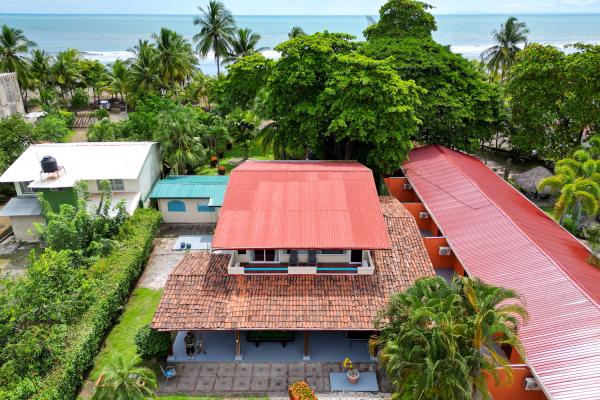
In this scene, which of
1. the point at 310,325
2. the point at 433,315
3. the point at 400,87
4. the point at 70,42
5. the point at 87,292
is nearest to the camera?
A: the point at 433,315

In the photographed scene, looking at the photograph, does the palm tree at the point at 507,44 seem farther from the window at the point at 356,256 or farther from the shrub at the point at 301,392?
the shrub at the point at 301,392

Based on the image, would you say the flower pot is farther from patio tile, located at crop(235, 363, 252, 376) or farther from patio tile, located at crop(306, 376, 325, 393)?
patio tile, located at crop(235, 363, 252, 376)

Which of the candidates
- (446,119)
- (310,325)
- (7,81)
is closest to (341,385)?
(310,325)

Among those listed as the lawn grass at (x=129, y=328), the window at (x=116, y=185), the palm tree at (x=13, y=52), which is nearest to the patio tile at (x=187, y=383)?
the lawn grass at (x=129, y=328)

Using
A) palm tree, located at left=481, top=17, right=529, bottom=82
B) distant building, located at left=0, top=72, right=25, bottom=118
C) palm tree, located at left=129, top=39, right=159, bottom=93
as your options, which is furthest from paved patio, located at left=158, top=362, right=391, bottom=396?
palm tree, located at left=481, top=17, right=529, bottom=82

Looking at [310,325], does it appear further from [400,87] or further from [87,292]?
[400,87]

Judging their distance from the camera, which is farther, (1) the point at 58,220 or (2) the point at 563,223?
(2) the point at 563,223

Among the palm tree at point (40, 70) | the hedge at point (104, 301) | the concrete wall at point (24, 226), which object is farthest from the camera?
the palm tree at point (40, 70)
